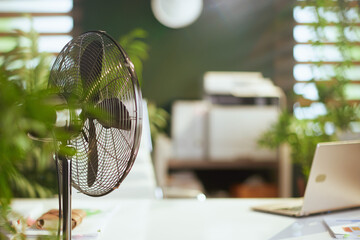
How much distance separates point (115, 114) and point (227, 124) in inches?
100

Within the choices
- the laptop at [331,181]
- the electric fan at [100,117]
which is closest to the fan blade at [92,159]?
the electric fan at [100,117]

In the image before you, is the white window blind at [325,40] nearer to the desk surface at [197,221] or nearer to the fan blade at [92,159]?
the desk surface at [197,221]

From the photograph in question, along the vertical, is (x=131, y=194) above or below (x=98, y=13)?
below

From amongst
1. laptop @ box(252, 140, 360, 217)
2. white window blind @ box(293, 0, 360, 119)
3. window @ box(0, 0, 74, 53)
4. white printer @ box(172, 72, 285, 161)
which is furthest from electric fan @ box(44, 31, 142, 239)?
window @ box(0, 0, 74, 53)

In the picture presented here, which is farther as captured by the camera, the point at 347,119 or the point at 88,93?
the point at 347,119

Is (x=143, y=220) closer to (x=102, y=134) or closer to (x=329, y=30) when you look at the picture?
(x=102, y=134)

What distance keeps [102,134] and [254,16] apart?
339 centimetres

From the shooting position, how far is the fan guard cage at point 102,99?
2.55ft

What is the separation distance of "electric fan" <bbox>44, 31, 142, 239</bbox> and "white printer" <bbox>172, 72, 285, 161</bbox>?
2.46 metres

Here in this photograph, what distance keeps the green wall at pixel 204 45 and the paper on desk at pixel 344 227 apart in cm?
281

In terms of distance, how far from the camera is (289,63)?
3840 millimetres

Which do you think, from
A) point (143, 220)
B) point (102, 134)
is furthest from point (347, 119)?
point (102, 134)

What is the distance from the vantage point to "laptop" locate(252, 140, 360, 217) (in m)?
1.12

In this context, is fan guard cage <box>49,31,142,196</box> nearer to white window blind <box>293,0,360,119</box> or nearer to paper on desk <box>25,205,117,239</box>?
paper on desk <box>25,205,117,239</box>
